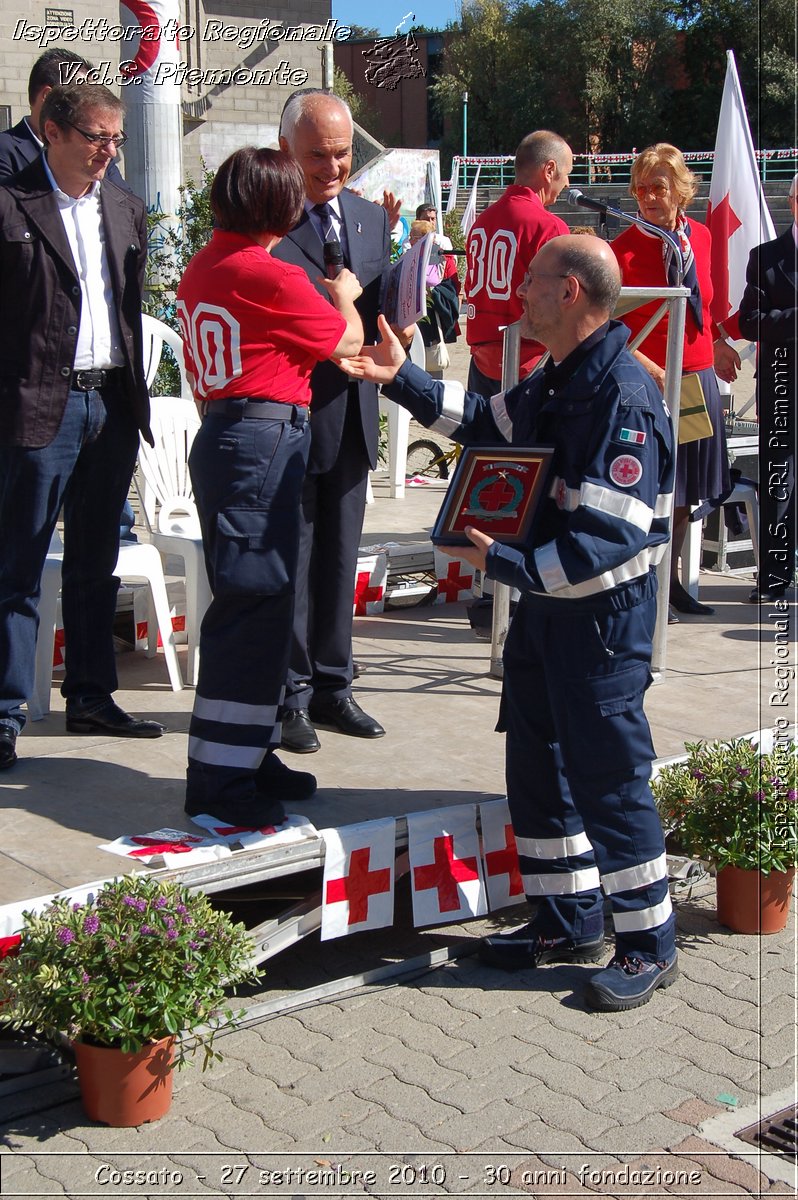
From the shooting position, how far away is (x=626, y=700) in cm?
381

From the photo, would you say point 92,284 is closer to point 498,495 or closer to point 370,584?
point 498,495

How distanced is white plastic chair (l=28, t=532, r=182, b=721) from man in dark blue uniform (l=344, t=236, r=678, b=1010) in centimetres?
162

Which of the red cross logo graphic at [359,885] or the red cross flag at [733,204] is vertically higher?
the red cross flag at [733,204]

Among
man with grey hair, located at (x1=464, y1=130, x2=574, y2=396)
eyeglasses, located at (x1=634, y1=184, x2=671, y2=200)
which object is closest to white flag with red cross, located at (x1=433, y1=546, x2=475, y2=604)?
man with grey hair, located at (x1=464, y1=130, x2=574, y2=396)

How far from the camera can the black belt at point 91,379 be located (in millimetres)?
4613

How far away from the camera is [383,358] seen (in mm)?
4230

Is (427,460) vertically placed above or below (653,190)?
below

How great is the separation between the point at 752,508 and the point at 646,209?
2.08m

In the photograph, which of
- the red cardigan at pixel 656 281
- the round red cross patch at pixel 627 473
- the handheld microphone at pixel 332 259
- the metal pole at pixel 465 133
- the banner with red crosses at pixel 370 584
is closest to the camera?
the round red cross patch at pixel 627 473

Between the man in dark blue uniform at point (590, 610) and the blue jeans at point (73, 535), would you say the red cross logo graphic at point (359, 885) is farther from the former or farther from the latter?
the blue jeans at point (73, 535)

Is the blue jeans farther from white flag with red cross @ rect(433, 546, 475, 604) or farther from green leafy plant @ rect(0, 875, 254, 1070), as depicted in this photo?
white flag with red cross @ rect(433, 546, 475, 604)

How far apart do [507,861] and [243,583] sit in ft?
4.29

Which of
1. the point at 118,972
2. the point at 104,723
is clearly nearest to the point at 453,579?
the point at 104,723

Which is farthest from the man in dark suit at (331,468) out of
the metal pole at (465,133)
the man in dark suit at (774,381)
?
the metal pole at (465,133)
